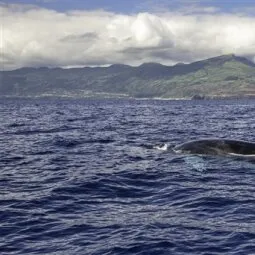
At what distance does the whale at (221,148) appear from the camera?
100.0ft

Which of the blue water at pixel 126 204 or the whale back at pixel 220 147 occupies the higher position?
the whale back at pixel 220 147

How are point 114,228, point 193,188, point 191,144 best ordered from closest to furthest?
1. point 114,228
2. point 193,188
3. point 191,144

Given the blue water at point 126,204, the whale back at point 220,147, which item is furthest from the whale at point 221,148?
the blue water at point 126,204

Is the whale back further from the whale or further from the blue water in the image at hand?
the blue water

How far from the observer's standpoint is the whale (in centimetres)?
3047

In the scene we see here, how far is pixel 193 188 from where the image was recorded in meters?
22.1

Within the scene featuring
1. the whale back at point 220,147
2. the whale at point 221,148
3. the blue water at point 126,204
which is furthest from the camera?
the whale back at point 220,147

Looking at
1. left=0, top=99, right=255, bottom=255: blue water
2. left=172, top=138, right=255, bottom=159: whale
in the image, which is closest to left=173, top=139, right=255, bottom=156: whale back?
left=172, top=138, right=255, bottom=159: whale

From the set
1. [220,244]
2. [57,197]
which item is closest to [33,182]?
[57,197]

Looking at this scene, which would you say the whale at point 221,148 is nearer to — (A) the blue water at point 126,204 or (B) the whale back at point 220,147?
(B) the whale back at point 220,147

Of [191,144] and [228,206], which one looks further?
[191,144]

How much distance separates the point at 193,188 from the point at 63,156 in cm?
1330

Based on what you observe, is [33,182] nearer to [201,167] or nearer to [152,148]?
[201,167]

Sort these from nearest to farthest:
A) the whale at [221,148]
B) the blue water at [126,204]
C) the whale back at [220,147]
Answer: the blue water at [126,204]
the whale at [221,148]
the whale back at [220,147]
